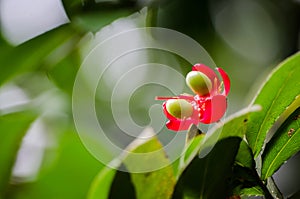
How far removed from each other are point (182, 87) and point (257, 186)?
106cm

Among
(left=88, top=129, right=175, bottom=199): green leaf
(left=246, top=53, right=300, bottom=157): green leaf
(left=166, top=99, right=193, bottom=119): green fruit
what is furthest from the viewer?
(left=166, top=99, right=193, bottom=119): green fruit

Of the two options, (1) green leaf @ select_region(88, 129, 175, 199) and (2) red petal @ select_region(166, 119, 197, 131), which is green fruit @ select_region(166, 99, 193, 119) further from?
(1) green leaf @ select_region(88, 129, 175, 199)

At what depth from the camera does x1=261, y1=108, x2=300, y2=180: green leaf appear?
2.58 feet

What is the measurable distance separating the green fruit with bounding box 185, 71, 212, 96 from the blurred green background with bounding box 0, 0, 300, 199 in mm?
192

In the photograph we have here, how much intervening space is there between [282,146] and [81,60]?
0.83 meters

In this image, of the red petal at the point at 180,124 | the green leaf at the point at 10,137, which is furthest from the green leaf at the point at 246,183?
the green leaf at the point at 10,137

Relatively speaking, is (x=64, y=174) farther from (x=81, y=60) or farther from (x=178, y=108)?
(x=81, y=60)

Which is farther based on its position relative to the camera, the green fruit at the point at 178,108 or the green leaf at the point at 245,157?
the green fruit at the point at 178,108

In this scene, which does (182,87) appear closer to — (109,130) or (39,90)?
(109,130)

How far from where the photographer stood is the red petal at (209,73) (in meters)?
0.93

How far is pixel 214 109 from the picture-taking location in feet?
Result: 2.71

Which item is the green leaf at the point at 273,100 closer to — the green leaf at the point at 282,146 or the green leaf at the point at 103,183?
the green leaf at the point at 282,146

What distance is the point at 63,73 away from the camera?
4.69 feet

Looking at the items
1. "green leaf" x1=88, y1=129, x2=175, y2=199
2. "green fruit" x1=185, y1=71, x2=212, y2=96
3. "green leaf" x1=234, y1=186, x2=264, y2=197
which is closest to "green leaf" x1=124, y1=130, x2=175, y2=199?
"green leaf" x1=88, y1=129, x2=175, y2=199
